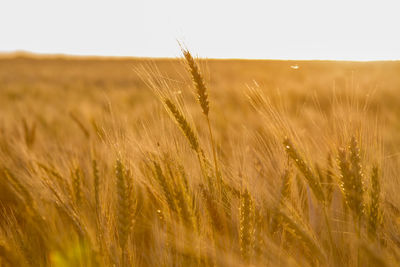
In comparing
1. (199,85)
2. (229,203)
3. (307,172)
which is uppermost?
(199,85)

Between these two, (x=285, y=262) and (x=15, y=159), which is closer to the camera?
(x=285, y=262)

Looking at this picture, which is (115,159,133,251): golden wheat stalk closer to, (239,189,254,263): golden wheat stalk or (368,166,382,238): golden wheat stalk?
(239,189,254,263): golden wheat stalk

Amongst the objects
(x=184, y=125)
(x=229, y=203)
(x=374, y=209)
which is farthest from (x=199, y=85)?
(x=374, y=209)

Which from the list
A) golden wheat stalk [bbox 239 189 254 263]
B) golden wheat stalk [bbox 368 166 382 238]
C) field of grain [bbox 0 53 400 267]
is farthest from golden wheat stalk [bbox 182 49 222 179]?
golden wheat stalk [bbox 368 166 382 238]

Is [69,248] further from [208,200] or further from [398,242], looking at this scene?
[398,242]

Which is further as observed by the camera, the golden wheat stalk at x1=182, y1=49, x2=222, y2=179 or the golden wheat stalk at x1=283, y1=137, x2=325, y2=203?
the golden wheat stalk at x1=182, y1=49, x2=222, y2=179

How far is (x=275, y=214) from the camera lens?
98 cm

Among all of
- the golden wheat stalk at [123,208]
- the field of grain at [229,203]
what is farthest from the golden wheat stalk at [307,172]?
the golden wheat stalk at [123,208]

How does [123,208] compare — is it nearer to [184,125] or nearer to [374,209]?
[184,125]

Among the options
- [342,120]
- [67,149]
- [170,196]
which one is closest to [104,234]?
[170,196]

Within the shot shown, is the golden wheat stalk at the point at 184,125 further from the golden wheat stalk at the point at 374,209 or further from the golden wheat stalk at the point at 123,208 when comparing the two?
the golden wheat stalk at the point at 374,209

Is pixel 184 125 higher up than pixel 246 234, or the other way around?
pixel 184 125

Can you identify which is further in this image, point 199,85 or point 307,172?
point 199,85

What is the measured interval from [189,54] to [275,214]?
20.0 inches
